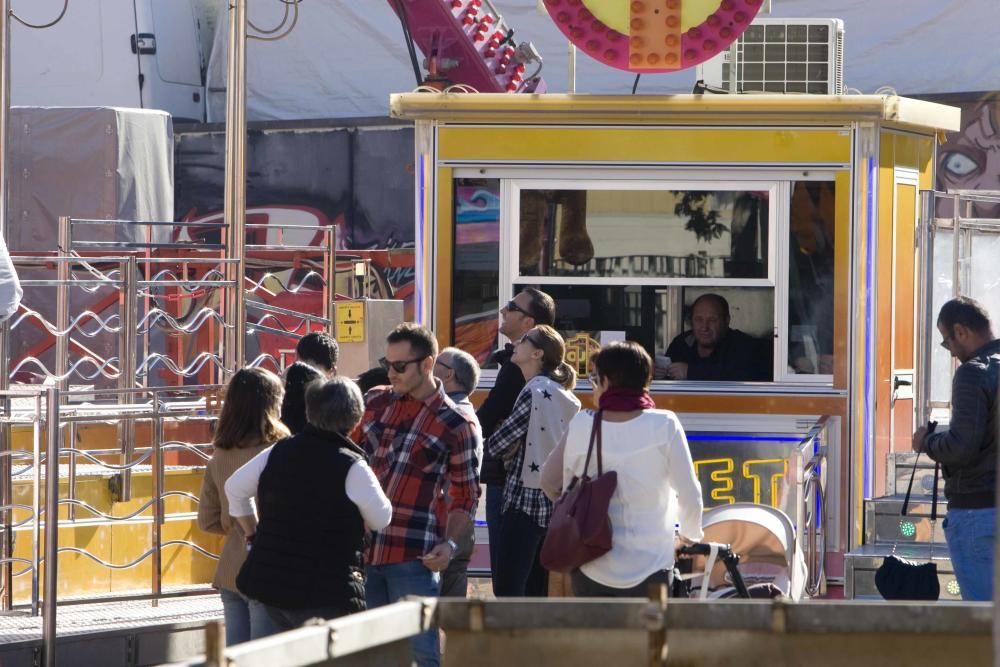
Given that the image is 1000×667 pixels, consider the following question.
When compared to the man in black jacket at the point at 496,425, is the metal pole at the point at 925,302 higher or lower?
higher

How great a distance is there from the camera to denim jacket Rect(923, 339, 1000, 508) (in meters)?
5.79

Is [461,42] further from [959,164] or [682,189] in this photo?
[959,164]

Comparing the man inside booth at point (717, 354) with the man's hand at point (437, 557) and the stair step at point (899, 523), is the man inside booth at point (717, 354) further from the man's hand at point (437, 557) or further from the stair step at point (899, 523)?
the man's hand at point (437, 557)

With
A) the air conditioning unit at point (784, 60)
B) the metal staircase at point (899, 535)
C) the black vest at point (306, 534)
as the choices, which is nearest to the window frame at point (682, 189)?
the metal staircase at point (899, 535)

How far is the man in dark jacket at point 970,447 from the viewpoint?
580 centimetres

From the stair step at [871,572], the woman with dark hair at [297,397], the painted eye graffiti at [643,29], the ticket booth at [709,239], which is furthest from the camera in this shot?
the painted eye graffiti at [643,29]

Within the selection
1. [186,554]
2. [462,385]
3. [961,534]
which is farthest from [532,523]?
[186,554]

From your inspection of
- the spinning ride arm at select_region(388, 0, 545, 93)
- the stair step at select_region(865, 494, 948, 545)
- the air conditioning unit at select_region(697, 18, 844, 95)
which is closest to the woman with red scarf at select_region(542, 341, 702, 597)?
the stair step at select_region(865, 494, 948, 545)

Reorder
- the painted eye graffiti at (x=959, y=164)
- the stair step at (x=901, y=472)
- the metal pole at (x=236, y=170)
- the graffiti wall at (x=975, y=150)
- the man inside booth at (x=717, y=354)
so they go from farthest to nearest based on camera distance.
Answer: the painted eye graffiti at (x=959, y=164) < the graffiti wall at (x=975, y=150) < the metal pole at (x=236, y=170) < the stair step at (x=901, y=472) < the man inside booth at (x=717, y=354)

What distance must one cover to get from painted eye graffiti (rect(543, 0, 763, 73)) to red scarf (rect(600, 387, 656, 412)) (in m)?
3.43

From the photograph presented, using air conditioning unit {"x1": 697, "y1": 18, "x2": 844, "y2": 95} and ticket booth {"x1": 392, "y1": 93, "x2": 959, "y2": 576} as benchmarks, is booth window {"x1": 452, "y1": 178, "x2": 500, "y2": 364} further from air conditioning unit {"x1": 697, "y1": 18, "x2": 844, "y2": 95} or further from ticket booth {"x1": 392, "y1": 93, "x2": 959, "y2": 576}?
air conditioning unit {"x1": 697, "y1": 18, "x2": 844, "y2": 95}

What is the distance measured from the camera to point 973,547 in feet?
19.4

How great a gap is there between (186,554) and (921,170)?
460 cm

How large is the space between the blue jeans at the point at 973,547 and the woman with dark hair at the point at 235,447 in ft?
8.43
